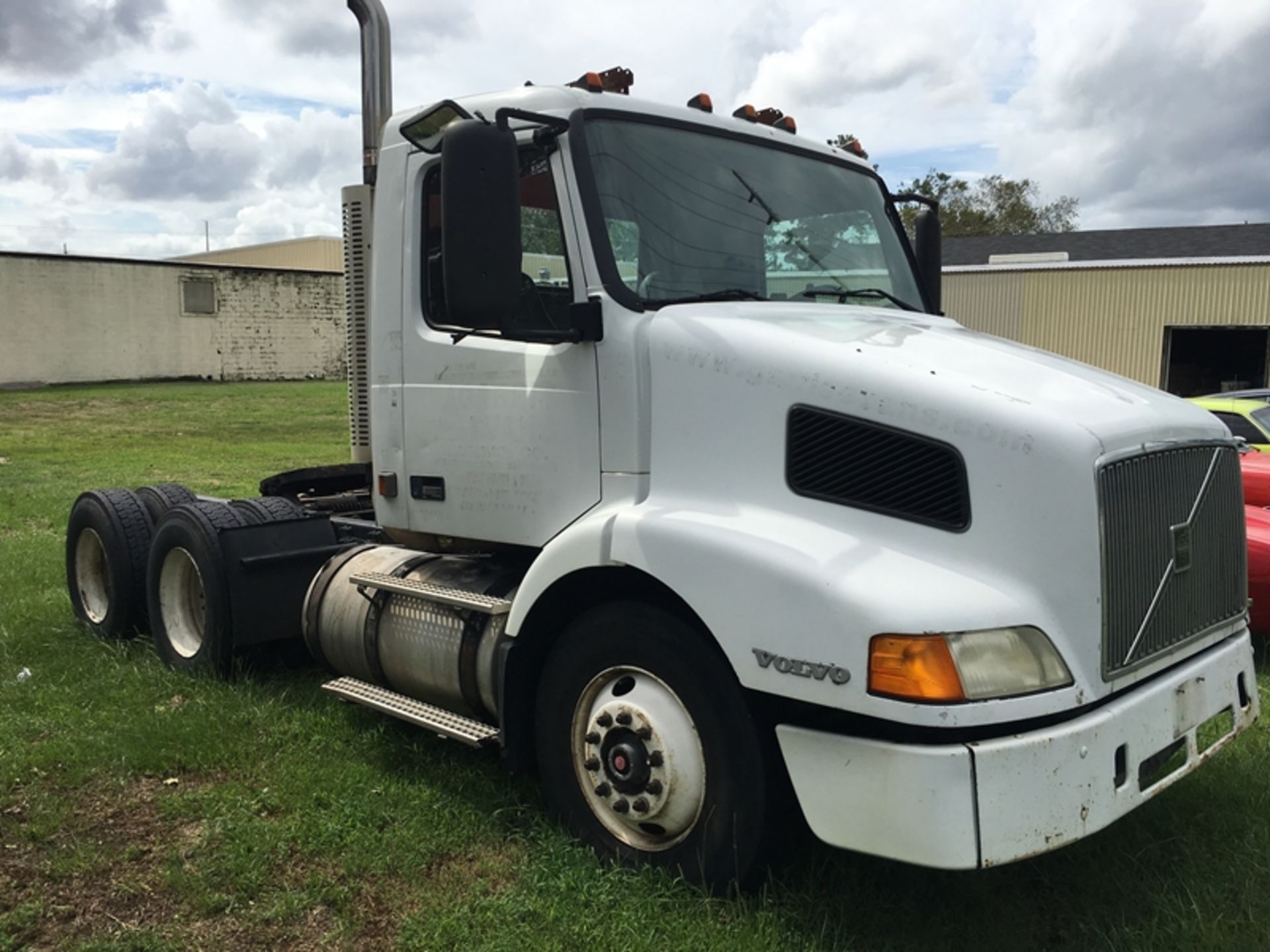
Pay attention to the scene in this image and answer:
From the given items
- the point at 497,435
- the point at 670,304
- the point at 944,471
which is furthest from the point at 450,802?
the point at 944,471

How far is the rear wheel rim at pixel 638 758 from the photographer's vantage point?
3.50 meters

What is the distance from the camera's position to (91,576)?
22.8 feet

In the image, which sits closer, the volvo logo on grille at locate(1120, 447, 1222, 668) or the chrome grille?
the chrome grille

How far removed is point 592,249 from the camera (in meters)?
3.88

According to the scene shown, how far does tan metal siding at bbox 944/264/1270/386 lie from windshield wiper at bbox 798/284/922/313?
24.2 meters

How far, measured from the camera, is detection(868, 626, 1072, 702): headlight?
290 cm

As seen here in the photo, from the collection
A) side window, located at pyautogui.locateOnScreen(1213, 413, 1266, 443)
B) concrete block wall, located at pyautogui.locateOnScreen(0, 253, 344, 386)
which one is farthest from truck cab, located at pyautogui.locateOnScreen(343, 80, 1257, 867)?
concrete block wall, located at pyautogui.locateOnScreen(0, 253, 344, 386)

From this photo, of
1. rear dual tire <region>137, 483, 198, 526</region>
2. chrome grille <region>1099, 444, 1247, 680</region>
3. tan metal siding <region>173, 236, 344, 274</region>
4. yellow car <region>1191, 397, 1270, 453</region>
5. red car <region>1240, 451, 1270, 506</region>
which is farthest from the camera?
tan metal siding <region>173, 236, 344, 274</region>

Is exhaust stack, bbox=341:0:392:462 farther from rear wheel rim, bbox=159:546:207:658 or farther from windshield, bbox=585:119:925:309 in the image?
windshield, bbox=585:119:925:309

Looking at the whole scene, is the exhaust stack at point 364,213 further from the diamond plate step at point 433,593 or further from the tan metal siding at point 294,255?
the tan metal siding at point 294,255

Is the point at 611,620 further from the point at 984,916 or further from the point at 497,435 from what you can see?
Result: the point at 984,916

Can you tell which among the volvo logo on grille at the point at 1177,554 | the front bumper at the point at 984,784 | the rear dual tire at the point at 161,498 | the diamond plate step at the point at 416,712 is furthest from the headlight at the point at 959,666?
the rear dual tire at the point at 161,498

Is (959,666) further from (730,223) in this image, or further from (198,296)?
(198,296)

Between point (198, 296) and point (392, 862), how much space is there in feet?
104
